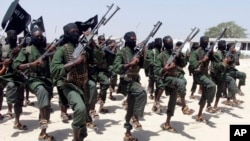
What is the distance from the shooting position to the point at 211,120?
8.04 meters

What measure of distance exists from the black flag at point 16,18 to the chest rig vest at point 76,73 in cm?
351

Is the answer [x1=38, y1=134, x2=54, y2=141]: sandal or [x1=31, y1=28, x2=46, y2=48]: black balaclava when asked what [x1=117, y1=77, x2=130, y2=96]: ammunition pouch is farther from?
[x1=31, y1=28, x2=46, y2=48]: black balaclava

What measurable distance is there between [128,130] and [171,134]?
3.67ft

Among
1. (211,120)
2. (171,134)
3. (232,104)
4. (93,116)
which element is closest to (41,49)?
(93,116)

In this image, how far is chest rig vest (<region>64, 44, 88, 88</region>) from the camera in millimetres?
5121

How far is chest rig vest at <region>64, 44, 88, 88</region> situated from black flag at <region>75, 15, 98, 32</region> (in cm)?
128

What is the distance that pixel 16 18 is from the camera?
8.44 meters

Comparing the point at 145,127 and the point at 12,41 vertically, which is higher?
the point at 12,41

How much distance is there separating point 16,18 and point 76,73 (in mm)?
4041

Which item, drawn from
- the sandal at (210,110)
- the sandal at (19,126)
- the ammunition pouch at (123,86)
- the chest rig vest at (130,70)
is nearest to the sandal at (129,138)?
the ammunition pouch at (123,86)

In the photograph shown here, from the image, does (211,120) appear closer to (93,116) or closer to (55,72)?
(93,116)

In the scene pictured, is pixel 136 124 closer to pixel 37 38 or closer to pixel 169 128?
pixel 169 128

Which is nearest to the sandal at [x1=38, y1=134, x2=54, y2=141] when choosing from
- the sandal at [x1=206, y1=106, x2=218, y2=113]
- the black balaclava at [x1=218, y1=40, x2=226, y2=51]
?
the sandal at [x1=206, y1=106, x2=218, y2=113]

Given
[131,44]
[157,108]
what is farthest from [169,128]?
[131,44]
